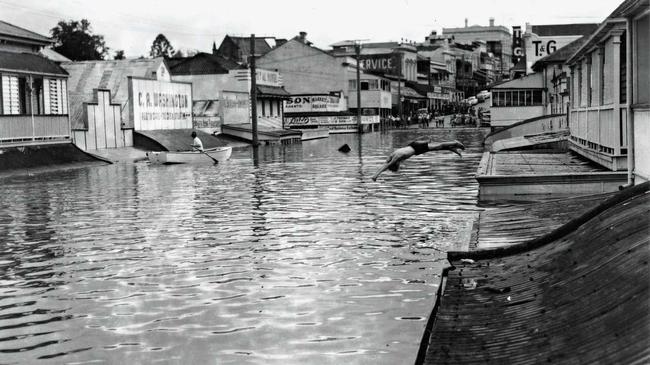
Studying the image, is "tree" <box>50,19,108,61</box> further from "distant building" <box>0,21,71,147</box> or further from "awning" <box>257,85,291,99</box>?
"distant building" <box>0,21,71,147</box>

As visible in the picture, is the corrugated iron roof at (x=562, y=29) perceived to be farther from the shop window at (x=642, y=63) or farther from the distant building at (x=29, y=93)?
the shop window at (x=642, y=63)

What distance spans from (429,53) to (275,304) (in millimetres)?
140339

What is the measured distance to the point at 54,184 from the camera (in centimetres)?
2933

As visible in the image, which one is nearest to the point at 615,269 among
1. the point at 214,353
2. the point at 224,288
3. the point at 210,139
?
the point at 214,353

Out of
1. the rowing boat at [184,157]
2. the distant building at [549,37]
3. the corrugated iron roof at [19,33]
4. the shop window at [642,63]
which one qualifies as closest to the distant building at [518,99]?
the distant building at [549,37]

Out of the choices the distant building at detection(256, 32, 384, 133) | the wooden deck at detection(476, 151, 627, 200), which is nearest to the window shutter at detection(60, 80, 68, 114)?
the wooden deck at detection(476, 151, 627, 200)

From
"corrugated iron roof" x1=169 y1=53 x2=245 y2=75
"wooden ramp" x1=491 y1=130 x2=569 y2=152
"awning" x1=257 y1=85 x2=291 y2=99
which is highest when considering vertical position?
"corrugated iron roof" x1=169 y1=53 x2=245 y2=75

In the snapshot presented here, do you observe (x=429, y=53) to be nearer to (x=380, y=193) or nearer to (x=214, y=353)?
(x=380, y=193)

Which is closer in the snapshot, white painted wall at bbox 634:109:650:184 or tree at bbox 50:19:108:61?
white painted wall at bbox 634:109:650:184

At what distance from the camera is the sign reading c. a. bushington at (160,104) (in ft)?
166

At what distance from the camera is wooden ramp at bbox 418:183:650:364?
6090mm

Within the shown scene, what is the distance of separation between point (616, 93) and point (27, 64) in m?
30.3

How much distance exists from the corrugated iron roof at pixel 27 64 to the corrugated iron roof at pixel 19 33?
0.83 metres

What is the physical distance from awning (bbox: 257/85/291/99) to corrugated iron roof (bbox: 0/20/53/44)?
96.5 ft
